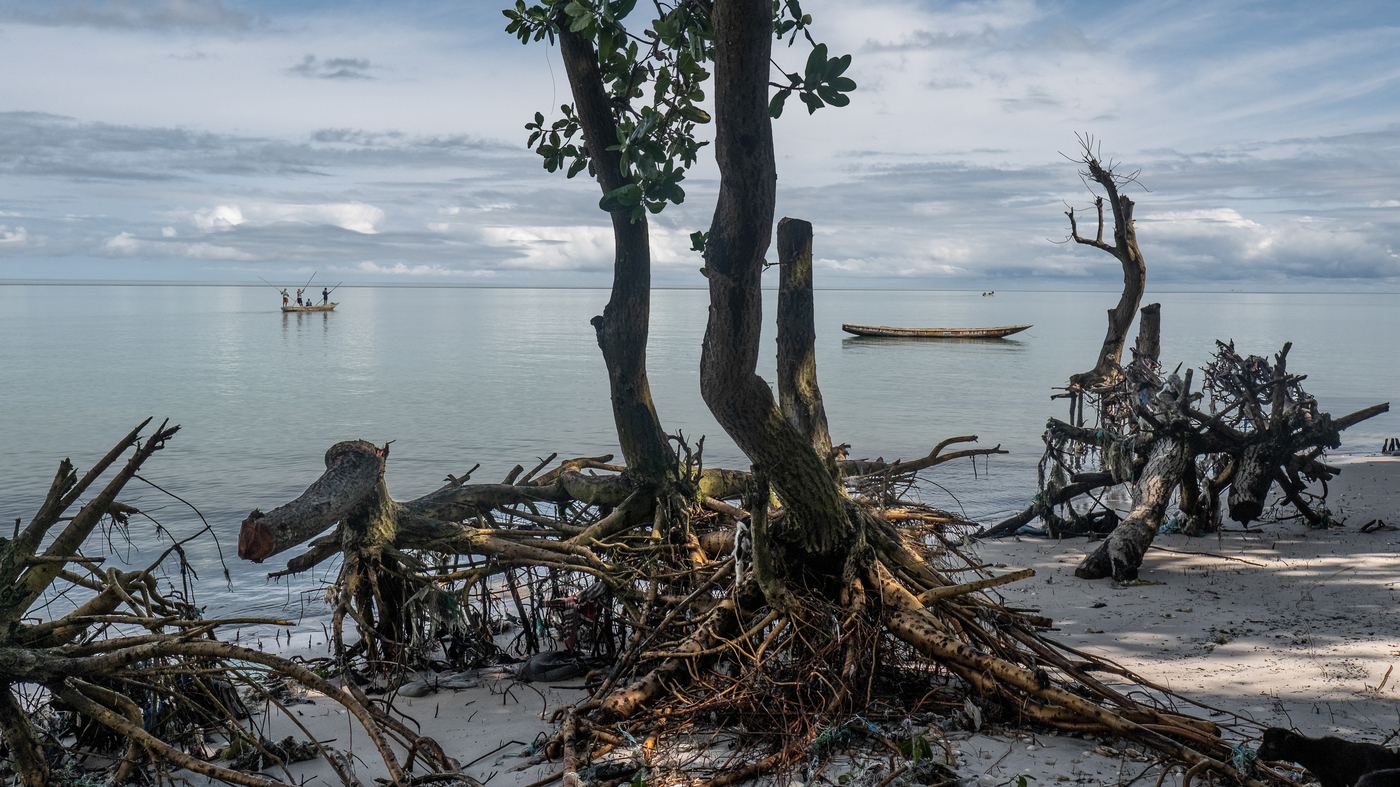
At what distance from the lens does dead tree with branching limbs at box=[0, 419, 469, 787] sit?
3.39m

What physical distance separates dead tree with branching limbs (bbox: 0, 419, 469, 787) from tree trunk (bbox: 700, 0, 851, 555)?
1840 mm

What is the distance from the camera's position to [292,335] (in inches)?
1902

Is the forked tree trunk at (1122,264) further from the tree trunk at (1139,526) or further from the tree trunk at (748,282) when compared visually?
the tree trunk at (748,282)

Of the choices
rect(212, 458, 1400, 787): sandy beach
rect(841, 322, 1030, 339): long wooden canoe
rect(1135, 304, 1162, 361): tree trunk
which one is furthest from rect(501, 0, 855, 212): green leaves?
rect(841, 322, 1030, 339): long wooden canoe

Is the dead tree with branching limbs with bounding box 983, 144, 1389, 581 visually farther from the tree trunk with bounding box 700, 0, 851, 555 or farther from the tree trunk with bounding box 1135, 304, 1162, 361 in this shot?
the tree trunk with bounding box 700, 0, 851, 555

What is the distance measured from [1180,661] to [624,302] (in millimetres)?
3893

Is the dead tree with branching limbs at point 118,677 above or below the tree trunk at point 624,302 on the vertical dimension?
below

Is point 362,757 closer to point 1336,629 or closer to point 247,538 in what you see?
point 247,538

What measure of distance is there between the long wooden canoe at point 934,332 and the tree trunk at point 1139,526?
3674cm

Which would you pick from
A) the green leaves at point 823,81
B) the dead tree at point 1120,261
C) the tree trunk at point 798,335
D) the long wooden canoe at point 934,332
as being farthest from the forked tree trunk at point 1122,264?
the long wooden canoe at point 934,332

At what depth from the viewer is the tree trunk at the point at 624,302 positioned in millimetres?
5815

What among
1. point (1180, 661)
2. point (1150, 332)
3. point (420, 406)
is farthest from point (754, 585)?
point (420, 406)

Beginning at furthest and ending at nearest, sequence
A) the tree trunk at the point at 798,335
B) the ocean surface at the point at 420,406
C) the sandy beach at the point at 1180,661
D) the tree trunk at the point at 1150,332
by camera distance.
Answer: the ocean surface at the point at 420,406 → the tree trunk at the point at 1150,332 → the tree trunk at the point at 798,335 → the sandy beach at the point at 1180,661

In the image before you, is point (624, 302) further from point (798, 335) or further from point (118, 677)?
point (118, 677)
